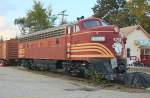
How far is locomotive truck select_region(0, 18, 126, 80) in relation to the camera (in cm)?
2133

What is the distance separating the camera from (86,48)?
73.0 feet

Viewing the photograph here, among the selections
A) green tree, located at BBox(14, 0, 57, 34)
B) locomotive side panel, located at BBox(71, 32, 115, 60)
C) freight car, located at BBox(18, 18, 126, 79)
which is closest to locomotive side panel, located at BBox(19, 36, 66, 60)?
freight car, located at BBox(18, 18, 126, 79)

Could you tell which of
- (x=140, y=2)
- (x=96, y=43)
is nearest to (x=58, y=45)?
(x=96, y=43)

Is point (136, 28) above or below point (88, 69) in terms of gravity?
above

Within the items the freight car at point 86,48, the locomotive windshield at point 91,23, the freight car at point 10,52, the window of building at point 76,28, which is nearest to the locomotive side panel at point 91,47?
the freight car at point 86,48

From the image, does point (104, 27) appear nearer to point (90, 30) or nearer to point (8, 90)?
point (90, 30)

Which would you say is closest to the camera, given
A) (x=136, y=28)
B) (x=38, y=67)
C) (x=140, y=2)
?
(x=38, y=67)

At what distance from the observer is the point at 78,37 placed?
23.2 metres

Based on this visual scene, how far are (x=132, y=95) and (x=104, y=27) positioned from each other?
6.37 meters

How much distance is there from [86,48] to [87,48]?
11 cm

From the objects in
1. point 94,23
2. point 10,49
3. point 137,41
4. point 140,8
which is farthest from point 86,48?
point 137,41

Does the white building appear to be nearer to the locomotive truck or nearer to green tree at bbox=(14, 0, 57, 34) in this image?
green tree at bbox=(14, 0, 57, 34)

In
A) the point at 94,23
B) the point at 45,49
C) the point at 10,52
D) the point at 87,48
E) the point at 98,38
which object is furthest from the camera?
the point at 10,52

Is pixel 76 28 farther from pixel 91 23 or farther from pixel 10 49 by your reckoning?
pixel 10 49
